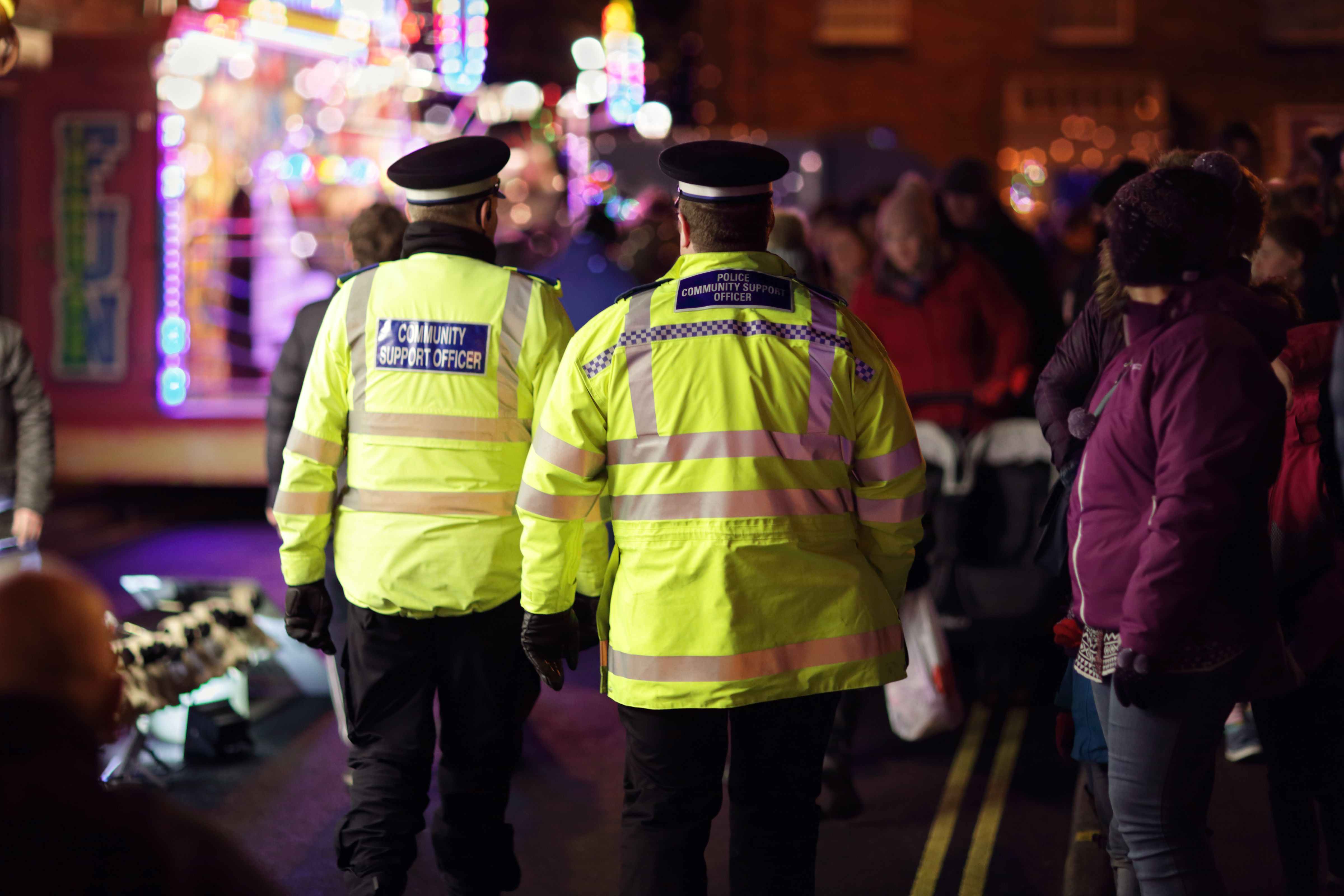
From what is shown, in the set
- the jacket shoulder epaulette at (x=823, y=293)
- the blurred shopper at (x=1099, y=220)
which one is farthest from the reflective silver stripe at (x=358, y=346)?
the blurred shopper at (x=1099, y=220)

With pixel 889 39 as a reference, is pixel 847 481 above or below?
below

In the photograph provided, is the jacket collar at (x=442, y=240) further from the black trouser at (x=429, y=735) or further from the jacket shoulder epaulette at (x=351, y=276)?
the black trouser at (x=429, y=735)

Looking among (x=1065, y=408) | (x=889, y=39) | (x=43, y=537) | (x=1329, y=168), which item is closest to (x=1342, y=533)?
(x=1065, y=408)

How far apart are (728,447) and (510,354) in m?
0.86

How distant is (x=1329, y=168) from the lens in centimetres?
536

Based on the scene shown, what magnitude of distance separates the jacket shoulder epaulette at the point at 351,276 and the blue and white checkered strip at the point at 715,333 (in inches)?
38.0

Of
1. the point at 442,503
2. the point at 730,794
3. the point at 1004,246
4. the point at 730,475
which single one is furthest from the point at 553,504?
the point at 1004,246

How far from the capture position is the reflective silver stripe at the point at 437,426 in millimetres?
3445

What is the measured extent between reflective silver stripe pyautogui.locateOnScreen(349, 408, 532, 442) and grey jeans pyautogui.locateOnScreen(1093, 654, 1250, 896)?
5.45 feet

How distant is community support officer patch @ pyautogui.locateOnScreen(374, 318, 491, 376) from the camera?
3443 mm

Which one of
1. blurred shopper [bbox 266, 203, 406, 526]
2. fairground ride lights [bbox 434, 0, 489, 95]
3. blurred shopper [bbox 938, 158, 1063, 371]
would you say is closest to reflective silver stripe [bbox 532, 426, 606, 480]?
blurred shopper [bbox 266, 203, 406, 526]

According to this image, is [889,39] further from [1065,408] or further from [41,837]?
[41,837]

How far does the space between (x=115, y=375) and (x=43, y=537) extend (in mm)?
1367

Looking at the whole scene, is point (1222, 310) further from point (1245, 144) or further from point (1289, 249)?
point (1245, 144)
